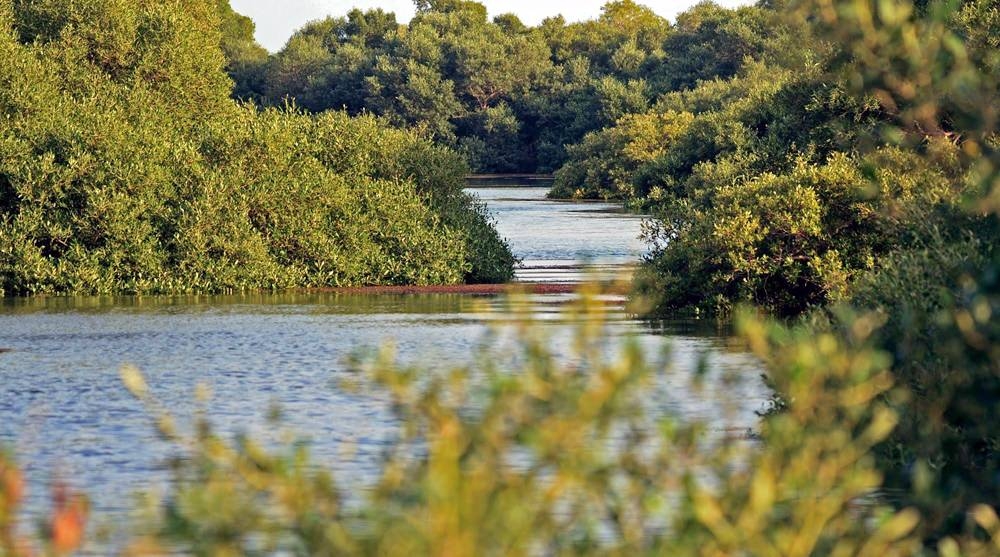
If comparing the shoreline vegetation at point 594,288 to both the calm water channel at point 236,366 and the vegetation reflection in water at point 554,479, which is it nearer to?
the vegetation reflection in water at point 554,479

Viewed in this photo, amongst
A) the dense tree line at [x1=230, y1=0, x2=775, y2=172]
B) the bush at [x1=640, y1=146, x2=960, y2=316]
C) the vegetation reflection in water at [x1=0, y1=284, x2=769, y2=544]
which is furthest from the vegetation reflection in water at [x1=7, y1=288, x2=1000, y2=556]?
the dense tree line at [x1=230, y1=0, x2=775, y2=172]

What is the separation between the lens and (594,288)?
5715 millimetres

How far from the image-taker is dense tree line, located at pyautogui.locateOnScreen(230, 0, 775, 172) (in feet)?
379

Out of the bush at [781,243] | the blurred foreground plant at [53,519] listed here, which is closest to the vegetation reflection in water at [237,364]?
the bush at [781,243]

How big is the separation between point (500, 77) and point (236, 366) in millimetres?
104096

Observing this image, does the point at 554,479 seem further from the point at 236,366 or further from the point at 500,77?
the point at 500,77

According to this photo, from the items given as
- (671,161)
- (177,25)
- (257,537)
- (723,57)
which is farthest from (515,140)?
(257,537)

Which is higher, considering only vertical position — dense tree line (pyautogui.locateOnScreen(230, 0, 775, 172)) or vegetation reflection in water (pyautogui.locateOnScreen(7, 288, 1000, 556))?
dense tree line (pyautogui.locateOnScreen(230, 0, 775, 172))

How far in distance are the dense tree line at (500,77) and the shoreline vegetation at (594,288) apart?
18.2 meters

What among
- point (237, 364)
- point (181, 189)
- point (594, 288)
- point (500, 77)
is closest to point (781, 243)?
point (237, 364)

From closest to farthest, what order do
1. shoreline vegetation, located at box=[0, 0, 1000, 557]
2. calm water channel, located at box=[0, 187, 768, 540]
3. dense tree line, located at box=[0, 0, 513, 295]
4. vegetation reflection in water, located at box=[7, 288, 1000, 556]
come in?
vegetation reflection in water, located at box=[7, 288, 1000, 556] < shoreline vegetation, located at box=[0, 0, 1000, 557] < calm water channel, located at box=[0, 187, 768, 540] < dense tree line, located at box=[0, 0, 513, 295]

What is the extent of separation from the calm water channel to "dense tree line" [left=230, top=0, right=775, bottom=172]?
77.4m

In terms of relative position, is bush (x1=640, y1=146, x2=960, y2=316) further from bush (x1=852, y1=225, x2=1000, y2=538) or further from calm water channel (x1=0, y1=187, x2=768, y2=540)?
bush (x1=852, y1=225, x2=1000, y2=538)

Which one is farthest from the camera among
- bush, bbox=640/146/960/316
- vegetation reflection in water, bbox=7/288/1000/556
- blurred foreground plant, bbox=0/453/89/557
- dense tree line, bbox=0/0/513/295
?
dense tree line, bbox=0/0/513/295
